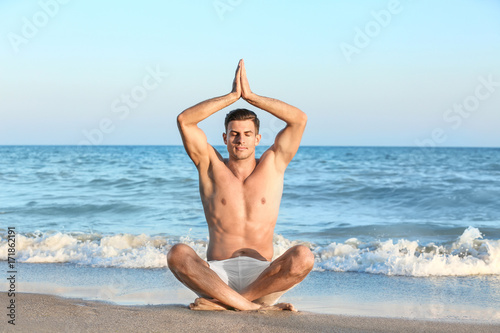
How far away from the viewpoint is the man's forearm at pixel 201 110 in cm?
449

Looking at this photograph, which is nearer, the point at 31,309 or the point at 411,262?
the point at 31,309

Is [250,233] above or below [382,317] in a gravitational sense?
above

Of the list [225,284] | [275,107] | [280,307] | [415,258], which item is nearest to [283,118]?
[275,107]

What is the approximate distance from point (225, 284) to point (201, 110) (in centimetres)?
140

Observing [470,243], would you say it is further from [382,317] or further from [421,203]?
[421,203]

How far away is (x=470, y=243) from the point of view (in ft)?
25.9

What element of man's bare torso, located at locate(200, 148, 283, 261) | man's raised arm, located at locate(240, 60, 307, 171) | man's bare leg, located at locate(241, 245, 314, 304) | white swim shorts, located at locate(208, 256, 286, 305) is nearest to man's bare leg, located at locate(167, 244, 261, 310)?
man's bare leg, located at locate(241, 245, 314, 304)

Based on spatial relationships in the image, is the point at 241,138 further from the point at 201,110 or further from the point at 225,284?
the point at 225,284

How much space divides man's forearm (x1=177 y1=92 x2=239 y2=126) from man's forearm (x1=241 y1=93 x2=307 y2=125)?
154 millimetres

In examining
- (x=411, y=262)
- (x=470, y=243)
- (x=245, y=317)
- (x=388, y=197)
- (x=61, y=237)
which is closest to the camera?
(x=245, y=317)

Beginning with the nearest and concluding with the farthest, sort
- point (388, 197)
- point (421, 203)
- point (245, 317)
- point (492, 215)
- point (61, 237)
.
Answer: point (245, 317), point (61, 237), point (492, 215), point (421, 203), point (388, 197)

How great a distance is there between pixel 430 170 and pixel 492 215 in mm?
9711

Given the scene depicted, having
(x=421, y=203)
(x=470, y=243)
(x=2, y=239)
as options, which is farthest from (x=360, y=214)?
(x=2, y=239)

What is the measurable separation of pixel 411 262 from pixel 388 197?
23.7ft
